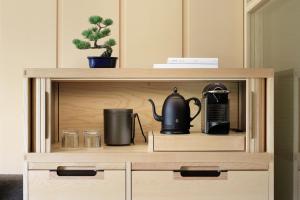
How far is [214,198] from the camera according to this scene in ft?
5.18

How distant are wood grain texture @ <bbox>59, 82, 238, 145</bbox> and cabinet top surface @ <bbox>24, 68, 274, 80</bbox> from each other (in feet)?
1.28

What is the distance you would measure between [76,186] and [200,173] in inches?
20.3

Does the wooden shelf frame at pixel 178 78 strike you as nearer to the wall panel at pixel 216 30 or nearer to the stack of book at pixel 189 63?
the stack of book at pixel 189 63

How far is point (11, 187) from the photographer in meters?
1.85

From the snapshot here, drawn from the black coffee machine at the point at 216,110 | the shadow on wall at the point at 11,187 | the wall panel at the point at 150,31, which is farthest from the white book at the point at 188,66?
the shadow on wall at the point at 11,187

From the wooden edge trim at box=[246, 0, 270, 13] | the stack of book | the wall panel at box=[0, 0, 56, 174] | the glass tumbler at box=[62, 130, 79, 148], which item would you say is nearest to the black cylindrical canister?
the glass tumbler at box=[62, 130, 79, 148]

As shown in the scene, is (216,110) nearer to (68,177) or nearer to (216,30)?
(216,30)

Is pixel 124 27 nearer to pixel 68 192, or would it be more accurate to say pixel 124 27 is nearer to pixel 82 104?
pixel 82 104

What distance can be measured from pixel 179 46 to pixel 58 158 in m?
0.85

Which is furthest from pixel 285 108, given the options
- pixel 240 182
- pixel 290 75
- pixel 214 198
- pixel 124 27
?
pixel 124 27

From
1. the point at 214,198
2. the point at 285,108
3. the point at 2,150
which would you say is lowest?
the point at 214,198

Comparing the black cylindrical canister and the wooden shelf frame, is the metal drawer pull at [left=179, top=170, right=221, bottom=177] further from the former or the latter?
the black cylindrical canister

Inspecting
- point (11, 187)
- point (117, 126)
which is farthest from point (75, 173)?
point (11, 187)

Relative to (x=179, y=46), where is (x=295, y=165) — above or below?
below
